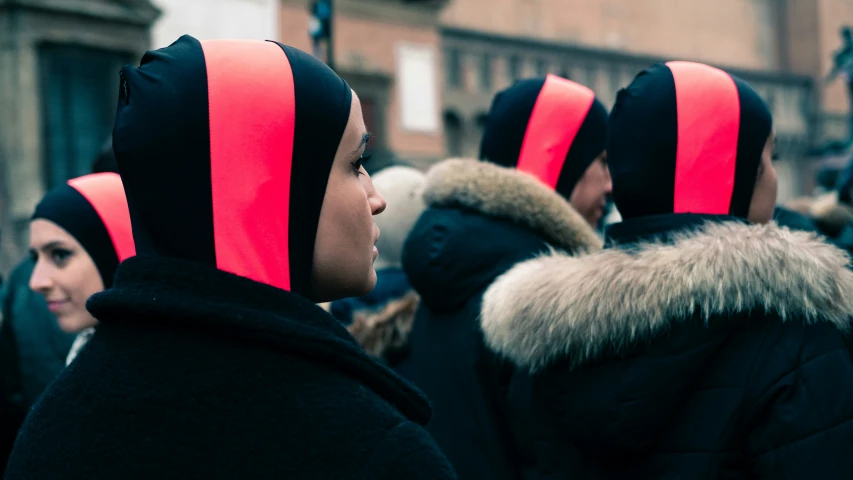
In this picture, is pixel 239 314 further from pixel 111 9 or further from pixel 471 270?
pixel 111 9

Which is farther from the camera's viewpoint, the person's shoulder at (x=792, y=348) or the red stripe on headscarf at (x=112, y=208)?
the red stripe on headscarf at (x=112, y=208)

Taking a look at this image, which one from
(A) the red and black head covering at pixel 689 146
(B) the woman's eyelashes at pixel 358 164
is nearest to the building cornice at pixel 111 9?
(A) the red and black head covering at pixel 689 146

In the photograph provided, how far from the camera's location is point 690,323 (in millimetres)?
1786

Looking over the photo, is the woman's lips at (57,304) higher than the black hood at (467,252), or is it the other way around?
the black hood at (467,252)

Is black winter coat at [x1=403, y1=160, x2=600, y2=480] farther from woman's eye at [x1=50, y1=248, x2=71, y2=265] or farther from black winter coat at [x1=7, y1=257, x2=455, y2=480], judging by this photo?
black winter coat at [x1=7, y1=257, x2=455, y2=480]

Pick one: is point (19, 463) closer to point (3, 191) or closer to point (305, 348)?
point (305, 348)

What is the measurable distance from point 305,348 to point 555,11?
1000 inches

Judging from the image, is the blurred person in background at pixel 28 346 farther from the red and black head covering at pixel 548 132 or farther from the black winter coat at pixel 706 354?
the black winter coat at pixel 706 354

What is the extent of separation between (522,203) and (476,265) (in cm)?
21

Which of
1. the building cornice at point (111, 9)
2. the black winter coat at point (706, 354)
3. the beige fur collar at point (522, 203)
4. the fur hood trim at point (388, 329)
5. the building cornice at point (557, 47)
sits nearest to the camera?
the black winter coat at point (706, 354)

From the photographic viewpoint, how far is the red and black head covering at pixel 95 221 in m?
3.09

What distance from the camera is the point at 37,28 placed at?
12.1 metres

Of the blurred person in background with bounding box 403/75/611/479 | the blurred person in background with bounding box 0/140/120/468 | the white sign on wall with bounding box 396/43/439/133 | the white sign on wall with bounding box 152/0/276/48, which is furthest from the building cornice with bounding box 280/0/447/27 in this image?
the blurred person in background with bounding box 403/75/611/479

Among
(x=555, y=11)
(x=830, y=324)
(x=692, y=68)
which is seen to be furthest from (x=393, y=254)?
(x=555, y=11)
